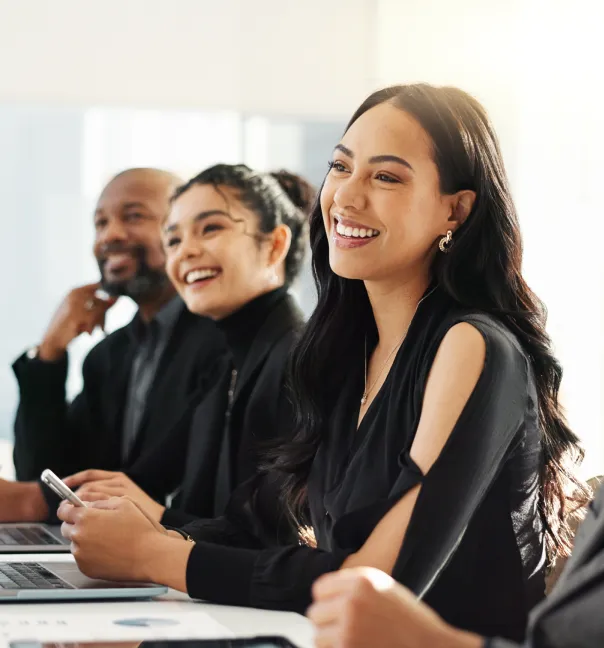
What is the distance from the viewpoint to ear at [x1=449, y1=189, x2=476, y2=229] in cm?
164

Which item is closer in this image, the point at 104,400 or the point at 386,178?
the point at 386,178

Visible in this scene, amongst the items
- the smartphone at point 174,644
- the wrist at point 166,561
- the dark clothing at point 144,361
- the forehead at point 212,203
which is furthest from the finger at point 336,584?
the dark clothing at point 144,361

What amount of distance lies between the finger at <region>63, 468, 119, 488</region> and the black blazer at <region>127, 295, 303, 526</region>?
158 mm

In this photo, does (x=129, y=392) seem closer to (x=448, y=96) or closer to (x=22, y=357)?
(x=22, y=357)

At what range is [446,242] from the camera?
5.45 ft

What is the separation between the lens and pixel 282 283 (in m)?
2.51

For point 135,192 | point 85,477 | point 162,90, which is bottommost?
point 85,477

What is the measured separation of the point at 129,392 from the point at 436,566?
1.71 m

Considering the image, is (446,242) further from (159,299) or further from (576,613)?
(159,299)

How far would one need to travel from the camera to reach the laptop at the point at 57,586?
1.46 m

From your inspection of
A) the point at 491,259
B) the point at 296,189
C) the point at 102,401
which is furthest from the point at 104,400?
the point at 491,259

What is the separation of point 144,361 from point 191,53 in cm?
228

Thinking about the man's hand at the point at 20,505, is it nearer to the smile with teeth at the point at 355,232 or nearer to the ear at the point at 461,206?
the smile with teeth at the point at 355,232

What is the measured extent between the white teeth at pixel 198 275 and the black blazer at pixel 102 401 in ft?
0.82
